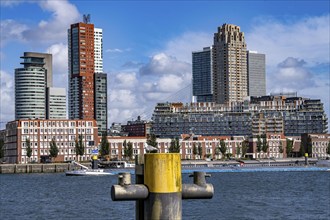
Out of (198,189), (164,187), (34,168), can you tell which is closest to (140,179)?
(164,187)

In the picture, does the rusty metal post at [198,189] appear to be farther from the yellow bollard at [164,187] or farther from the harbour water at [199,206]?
the harbour water at [199,206]

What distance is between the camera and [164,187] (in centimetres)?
931

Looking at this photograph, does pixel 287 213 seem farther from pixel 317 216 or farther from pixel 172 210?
pixel 172 210

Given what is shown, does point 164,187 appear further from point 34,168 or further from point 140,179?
point 34,168

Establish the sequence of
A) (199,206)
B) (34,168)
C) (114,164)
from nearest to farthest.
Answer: (199,206), (34,168), (114,164)

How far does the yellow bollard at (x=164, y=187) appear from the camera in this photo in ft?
30.3

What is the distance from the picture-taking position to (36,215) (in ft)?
209

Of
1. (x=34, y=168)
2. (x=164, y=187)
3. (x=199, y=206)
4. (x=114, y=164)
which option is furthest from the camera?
(x=114, y=164)

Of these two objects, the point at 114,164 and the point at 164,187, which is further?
the point at 114,164

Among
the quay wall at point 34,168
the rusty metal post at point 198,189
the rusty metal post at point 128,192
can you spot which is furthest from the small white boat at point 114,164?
the rusty metal post at point 128,192

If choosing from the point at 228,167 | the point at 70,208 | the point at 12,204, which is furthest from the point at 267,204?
the point at 228,167

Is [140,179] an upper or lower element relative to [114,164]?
upper

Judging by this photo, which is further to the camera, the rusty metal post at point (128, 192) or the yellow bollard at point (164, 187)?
the rusty metal post at point (128, 192)

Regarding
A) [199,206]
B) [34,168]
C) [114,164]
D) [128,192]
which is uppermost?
[128,192]
